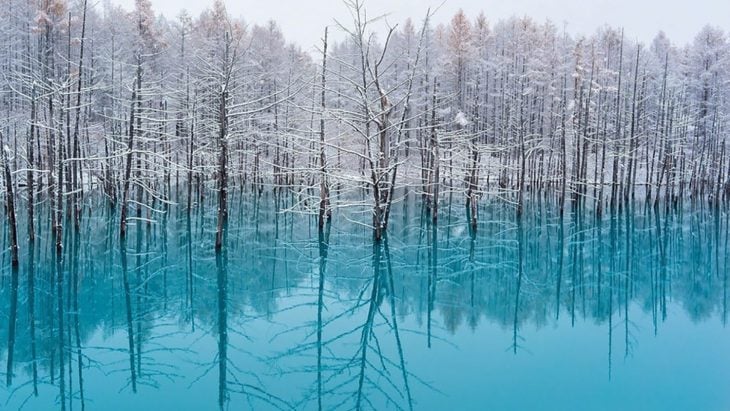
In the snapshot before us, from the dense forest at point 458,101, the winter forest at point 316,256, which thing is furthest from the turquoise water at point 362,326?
the dense forest at point 458,101

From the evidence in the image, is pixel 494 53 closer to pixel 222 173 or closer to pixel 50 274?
pixel 222 173

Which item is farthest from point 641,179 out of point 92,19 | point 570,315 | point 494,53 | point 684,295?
point 92,19

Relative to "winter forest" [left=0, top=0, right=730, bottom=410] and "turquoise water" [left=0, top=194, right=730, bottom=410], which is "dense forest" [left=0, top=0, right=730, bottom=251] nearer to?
"winter forest" [left=0, top=0, right=730, bottom=410]

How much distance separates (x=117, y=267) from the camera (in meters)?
15.4

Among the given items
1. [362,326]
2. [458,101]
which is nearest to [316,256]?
[362,326]

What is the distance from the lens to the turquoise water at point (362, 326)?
7441mm

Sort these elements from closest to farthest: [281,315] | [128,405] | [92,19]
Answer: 1. [128,405]
2. [281,315]
3. [92,19]

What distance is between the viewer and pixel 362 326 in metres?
10.7

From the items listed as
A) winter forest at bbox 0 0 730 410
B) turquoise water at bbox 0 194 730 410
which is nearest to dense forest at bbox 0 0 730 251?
winter forest at bbox 0 0 730 410

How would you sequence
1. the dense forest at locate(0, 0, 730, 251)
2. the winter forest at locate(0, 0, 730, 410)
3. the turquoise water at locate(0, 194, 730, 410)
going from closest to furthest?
the turquoise water at locate(0, 194, 730, 410), the winter forest at locate(0, 0, 730, 410), the dense forest at locate(0, 0, 730, 251)

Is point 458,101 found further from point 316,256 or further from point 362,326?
point 362,326

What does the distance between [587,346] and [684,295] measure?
5.55 m

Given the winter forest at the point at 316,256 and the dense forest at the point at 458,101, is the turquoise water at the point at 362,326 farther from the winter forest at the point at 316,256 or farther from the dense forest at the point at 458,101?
the dense forest at the point at 458,101

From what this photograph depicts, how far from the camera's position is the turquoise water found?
7441 millimetres
